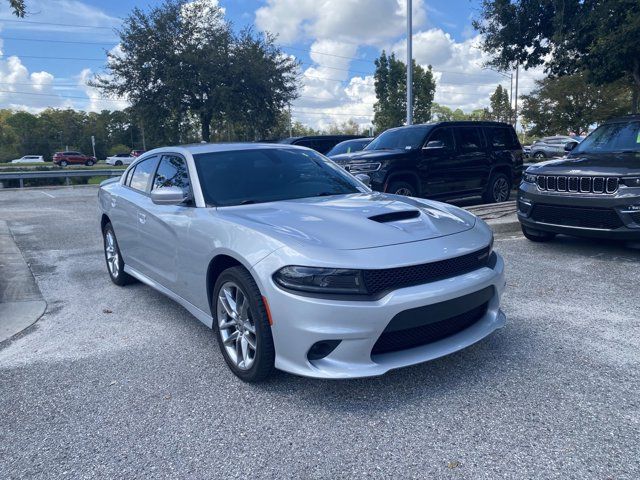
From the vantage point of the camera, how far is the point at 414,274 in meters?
3.03

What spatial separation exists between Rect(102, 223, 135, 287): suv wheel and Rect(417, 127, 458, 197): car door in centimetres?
588

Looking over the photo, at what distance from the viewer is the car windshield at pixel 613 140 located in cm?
698

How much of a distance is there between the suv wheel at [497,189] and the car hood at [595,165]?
156 inches

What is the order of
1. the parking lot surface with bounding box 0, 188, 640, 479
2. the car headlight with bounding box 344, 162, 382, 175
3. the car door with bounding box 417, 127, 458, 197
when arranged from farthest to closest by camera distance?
the car door with bounding box 417, 127, 458, 197 < the car headlight with bounding box 344, 162, 382, 175 < the parking lot surface with bounding box 0, 188, 640, 479

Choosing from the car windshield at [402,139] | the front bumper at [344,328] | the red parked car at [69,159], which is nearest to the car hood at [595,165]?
the car windshield at [402,139]

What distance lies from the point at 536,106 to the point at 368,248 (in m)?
43.4

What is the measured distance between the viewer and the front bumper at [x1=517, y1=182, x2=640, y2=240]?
589 centimetres

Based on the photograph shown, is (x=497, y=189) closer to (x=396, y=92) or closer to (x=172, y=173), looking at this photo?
(x=172, y=173)

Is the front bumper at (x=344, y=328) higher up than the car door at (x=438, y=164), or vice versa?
the car door at (x=438, y=164)

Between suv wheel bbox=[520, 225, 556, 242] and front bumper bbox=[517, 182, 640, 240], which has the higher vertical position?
front bumper bbox=[517, 182, 640, 240]

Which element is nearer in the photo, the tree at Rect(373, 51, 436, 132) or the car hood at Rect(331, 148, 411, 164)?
the car hood at Rect(331, 148, 411, 164)

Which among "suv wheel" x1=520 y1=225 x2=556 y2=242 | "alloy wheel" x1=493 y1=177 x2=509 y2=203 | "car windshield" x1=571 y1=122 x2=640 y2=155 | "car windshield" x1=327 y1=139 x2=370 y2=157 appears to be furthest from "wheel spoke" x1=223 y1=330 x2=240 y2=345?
"car windshield" x1=327 y1=139 x2=370 y2=157

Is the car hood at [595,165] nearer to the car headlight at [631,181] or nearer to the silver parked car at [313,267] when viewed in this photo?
the car headlight at [631,181]

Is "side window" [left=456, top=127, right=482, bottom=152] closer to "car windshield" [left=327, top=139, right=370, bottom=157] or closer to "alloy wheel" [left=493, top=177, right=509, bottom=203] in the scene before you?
"alloy wheel" [left=493, top=177, right=509, bottom=203]
